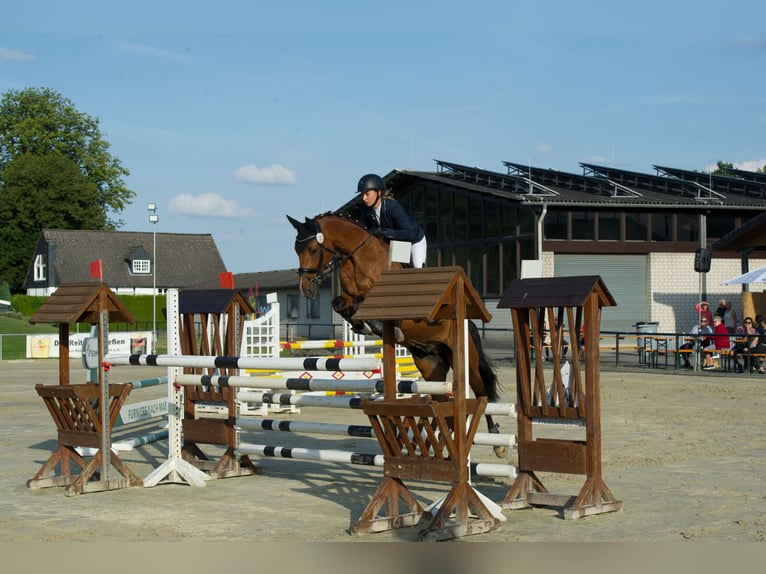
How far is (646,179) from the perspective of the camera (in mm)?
37906

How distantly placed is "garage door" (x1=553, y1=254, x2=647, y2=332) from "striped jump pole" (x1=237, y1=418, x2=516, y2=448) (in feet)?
85.7

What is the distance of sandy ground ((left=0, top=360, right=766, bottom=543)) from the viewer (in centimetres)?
616

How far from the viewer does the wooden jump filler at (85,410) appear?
820 cm

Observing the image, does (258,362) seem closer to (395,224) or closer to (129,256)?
(395,224)

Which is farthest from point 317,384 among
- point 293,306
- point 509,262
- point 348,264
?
point 293,306

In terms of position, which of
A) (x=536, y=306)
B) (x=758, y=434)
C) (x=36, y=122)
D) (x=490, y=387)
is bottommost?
(x=758, y=434)

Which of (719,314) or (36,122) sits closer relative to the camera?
(719,314)

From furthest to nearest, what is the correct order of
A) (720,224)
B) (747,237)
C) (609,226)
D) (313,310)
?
(313,310)
(720,224)
(609,226)
(747,237)

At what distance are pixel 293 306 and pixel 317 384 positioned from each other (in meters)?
46.5

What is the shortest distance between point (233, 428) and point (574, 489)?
3.00 m

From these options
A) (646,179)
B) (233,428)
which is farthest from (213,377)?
(646,179)

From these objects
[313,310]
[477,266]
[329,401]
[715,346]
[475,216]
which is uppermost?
[475,216]

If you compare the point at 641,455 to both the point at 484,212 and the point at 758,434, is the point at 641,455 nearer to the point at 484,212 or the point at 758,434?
the point at 758,434

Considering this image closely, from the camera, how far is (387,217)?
342 inches
